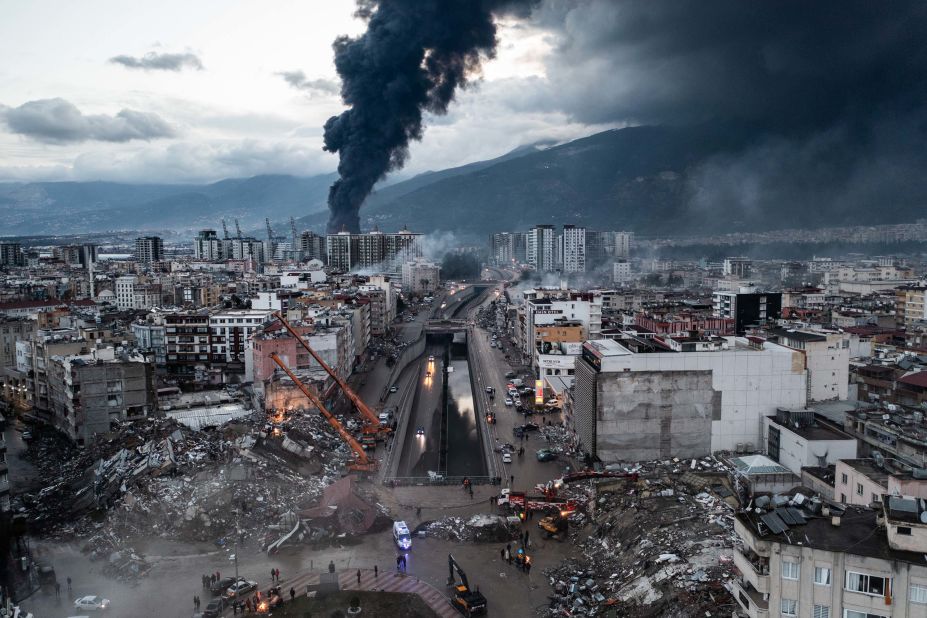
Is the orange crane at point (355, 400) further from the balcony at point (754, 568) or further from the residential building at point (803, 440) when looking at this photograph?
the balcony at point (754, 568)

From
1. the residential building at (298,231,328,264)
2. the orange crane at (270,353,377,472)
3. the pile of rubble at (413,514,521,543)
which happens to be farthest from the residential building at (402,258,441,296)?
the pile of rubble at (413,514,521,543)

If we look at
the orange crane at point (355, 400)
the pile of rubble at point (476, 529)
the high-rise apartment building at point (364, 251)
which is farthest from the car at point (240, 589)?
the high-rise apartment building at point (364, 251)

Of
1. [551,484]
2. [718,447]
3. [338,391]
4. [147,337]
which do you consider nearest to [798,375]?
[718,447]

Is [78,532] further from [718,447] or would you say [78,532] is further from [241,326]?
[241,326]

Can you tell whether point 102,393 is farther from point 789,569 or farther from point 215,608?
point 789,569

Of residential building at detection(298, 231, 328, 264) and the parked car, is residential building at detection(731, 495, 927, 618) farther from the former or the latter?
residential building at detection(298, 231, 328, 264)

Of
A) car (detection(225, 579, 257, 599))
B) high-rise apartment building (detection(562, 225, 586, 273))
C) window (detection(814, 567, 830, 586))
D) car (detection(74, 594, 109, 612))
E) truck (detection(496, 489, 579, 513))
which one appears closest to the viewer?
window (detection(814, 567, 830, 586))
